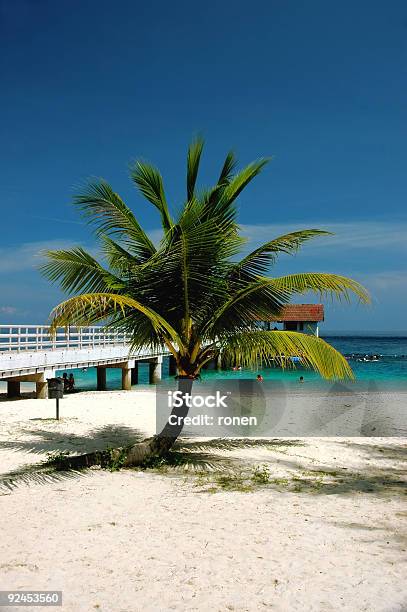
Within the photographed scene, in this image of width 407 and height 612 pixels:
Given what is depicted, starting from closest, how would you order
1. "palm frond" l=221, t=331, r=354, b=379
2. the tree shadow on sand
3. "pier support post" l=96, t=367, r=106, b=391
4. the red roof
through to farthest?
the tree shadow on sand
"palm frond" l=221, t=331, r=354, b=379
"pier support post" l=96, t=367, r=106, b=391
the red roof

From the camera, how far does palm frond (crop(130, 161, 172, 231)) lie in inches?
430

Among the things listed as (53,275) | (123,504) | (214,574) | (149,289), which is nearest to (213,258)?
(149,289)

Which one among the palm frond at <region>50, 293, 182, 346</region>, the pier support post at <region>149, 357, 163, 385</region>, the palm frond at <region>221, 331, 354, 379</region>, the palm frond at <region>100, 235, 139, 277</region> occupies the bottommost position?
the pier support post at <region>149, 357, 163, 385</region>

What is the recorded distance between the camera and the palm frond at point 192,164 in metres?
11.0

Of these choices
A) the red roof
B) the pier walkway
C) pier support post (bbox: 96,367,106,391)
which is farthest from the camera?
the red roof

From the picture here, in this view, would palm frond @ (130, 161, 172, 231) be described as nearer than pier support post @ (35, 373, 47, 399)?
Yes

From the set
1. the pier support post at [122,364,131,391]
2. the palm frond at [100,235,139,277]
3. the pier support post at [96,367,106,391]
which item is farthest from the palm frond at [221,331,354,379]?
the pier support post at [96,367,106,391]

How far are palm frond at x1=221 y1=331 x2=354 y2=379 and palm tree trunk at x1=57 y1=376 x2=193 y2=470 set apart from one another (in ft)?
3.61

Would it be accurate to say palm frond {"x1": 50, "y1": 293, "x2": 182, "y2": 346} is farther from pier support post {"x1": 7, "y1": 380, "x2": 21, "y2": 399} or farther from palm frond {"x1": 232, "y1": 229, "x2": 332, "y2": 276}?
pier support post {"x1": 7, "y1": 380, "x2": 21, "y2": 399}

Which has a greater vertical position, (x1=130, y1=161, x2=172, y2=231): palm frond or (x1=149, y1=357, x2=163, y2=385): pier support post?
(x1=130, y1=161, x2=172, y2=231): palm frond

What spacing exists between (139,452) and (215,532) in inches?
149

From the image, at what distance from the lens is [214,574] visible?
5.48m

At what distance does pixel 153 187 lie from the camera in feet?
36.4

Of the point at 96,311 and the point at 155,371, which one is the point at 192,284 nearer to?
the point at 96,311
